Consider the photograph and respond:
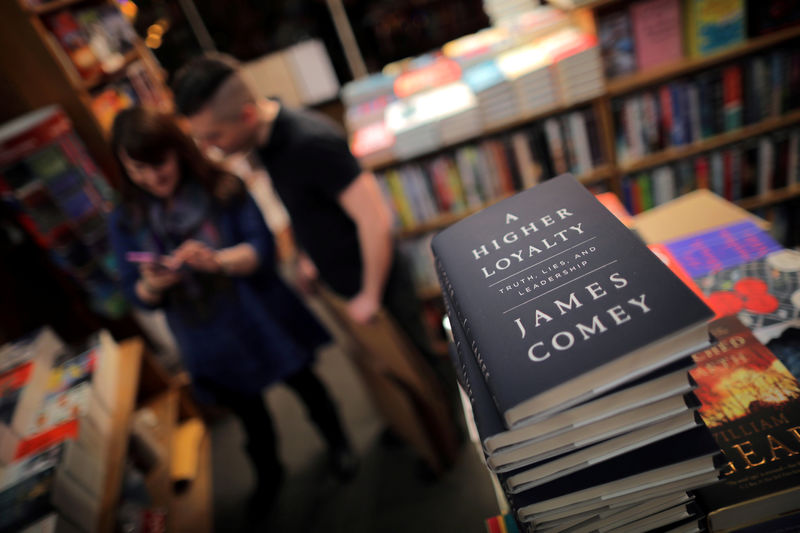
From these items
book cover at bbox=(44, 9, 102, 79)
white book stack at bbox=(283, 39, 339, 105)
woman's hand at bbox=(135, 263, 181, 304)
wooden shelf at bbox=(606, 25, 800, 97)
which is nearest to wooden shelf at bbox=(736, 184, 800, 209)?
wooden shelf at bbox=(606, 25, 800, 97)

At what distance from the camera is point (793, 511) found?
1.79 ft

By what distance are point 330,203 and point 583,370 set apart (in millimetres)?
1141

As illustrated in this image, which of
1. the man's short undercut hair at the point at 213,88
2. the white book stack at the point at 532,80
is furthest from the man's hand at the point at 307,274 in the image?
the white book stack at the point at 532,80

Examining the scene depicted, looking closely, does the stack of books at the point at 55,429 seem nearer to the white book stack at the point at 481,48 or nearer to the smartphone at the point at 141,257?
the smartphone at the point at 141,257

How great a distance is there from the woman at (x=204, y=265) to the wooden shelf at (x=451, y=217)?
63 cm

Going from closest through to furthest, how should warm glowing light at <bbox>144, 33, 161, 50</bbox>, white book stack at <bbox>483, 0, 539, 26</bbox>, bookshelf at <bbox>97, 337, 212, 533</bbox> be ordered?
bookshelf at <bbox>97, 337, 212, 533</bbox>
white book stack at <bbox>483, 0, 539, 26</bbox>
warm glowing light at <bbox>144, 33, 161, 50</bbox>

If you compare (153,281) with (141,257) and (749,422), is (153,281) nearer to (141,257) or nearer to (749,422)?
(141,257)

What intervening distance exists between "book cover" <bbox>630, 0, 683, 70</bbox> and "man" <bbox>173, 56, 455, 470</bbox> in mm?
1246

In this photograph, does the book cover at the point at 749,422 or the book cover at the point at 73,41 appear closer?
the book cover at the point at 749,422

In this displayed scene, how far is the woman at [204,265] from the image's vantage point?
1396 millimetres

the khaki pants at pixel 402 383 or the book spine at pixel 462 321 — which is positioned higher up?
the book spine at pixel 462 321

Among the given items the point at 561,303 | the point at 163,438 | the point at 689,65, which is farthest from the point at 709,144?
the point at 163,438

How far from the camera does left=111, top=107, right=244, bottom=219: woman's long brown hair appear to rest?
4.32 feet

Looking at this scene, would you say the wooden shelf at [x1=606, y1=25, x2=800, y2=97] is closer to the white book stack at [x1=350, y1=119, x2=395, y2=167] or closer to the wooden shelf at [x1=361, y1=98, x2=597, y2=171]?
the wooden shelf at [x1=361, y1=98, x2=597, y2=171]
